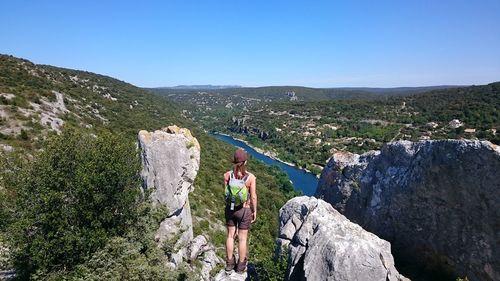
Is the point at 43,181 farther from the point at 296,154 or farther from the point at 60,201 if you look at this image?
the point at 296,154

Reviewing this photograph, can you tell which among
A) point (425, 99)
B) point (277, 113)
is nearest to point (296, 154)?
point (425, 99)

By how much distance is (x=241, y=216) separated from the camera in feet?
25.5

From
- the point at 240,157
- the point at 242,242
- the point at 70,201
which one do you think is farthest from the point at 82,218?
the point at 240,157

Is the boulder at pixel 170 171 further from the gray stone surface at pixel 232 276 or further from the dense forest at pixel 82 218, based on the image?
the gray stone surface at pixel 232 276

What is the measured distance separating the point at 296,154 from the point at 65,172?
112 m

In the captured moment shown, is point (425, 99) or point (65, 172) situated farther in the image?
point (425, 99)

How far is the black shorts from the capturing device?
25.4ft

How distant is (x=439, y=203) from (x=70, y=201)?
13.9 m

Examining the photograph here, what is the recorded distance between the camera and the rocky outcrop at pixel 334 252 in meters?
6.71

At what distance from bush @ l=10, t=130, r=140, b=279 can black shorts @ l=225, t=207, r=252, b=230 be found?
26.5 feet

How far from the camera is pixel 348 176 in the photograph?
12.2 metres

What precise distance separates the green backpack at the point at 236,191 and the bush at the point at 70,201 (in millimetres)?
8378

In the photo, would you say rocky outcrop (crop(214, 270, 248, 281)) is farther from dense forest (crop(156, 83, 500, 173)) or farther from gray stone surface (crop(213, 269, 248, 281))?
dense forest (crop(156, 83, 500, 173))

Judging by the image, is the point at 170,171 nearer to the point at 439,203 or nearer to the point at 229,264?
the point at 229,264
